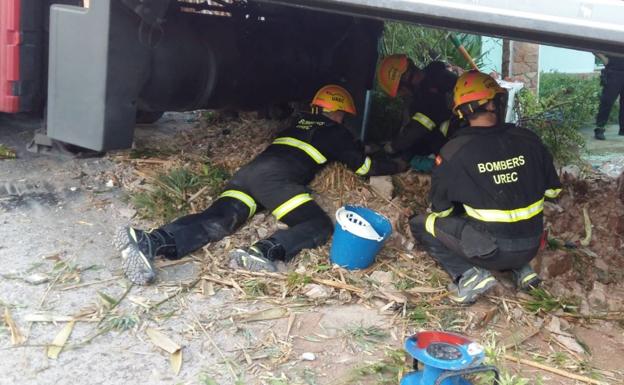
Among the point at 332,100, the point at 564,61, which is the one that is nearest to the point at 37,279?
the point at 332,100

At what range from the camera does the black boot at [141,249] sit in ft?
12.2

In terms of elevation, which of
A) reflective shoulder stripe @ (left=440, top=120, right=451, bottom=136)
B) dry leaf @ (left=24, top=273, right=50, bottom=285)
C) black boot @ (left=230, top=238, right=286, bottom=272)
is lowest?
dry leaf @ (left=24, top=273, right=50, bottom=285)

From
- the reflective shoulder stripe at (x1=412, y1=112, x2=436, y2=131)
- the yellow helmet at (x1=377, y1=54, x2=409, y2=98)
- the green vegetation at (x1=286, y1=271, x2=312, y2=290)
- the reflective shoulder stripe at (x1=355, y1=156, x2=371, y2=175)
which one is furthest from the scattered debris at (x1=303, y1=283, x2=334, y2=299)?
the yellow helmet at (x1=377, y1=54, x2=409, y2=98)

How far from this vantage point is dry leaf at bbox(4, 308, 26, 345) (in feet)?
10.2

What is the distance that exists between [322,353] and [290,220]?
1393mm

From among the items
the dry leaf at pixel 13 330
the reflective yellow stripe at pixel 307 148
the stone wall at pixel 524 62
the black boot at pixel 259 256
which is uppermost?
the stone wall at pixel 524 62

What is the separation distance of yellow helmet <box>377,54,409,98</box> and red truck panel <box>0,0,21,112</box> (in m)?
3.03

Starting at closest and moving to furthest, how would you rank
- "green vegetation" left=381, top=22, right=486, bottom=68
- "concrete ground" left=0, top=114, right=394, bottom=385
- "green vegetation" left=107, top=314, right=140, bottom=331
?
"concrete ground" left=0, top=114, right=394, bottom=385 → "green vegetation" left=107, top=314, right=140, bottom=331 → "green vegetation" left=381, top=22, right=486, bottom=68

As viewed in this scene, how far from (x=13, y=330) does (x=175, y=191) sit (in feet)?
5.85

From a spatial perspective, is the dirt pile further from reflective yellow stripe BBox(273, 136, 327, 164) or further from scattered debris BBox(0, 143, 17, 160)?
scattered debris BBox(0, 143, 17, 160)

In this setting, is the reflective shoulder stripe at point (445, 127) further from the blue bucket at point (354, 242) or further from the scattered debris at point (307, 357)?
the scattered debris at point (307, 357)

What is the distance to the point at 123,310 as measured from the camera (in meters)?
3.47

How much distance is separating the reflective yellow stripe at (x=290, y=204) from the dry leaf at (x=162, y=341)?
1404 mm

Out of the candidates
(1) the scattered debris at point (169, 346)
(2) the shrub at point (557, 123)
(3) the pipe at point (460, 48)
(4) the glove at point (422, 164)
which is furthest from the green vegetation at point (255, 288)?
(3) the pipe at point (460, 48)
